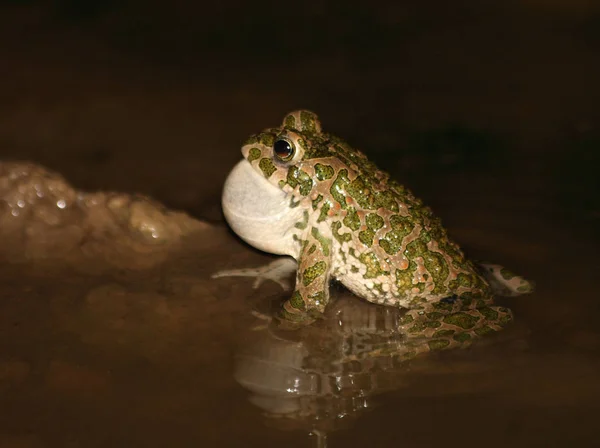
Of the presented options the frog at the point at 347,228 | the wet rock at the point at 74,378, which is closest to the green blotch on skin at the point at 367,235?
the frog at the point at 347,228

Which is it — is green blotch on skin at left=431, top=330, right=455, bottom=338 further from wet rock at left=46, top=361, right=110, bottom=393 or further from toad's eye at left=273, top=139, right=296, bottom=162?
wet rock at left=46, top=361, right=110, bottom=393

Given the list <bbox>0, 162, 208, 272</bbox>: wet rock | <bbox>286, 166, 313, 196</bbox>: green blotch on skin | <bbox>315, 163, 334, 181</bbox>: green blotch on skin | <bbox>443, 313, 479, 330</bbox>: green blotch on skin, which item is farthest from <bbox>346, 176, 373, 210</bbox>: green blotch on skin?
<bbox>0, 162, 208, 272</bbox>: wet rock

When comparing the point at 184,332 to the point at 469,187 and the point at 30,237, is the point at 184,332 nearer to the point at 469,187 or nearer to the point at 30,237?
the point at 30,237

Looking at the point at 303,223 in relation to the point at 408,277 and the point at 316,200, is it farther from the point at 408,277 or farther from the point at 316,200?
the point at 408,277

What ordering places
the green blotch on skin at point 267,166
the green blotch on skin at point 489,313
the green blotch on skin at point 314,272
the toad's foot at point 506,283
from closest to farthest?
the green blotch on skin at point 489,313 → the green blotch on skin at point 267,166 → the green blotch on skin at point 314,272 → the toad's foot at point 506,283

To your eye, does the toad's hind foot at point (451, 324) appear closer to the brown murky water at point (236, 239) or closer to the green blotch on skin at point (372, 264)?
the brown murky water at point (236, 239)

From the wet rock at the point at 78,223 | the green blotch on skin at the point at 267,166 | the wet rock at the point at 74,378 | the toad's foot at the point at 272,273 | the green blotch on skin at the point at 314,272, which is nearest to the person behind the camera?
the wet rock at the point at 74,378

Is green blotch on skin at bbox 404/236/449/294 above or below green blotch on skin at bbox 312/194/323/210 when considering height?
below

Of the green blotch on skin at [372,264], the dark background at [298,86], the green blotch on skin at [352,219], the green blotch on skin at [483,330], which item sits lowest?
the green blotch on skin at [483,330]
